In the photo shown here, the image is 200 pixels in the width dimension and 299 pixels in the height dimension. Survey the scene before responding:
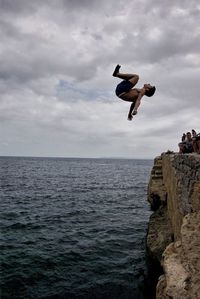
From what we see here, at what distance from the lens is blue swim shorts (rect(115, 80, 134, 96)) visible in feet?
24.7

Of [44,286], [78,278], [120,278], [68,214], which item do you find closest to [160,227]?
[120,278]

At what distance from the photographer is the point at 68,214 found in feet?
80.5

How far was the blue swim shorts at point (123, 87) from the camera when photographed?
24.7 feet

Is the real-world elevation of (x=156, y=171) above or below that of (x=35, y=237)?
above

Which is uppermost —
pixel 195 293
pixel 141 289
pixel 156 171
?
pixel 156 171

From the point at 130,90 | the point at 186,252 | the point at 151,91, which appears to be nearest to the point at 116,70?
the point at 130,90

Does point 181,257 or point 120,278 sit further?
point 120,278

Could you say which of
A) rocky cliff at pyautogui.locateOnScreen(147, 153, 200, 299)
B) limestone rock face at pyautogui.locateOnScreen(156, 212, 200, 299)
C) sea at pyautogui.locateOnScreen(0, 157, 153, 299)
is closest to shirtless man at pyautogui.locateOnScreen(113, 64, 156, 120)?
rocky cliff at pyautogui.locateOnScreen(147, 153, 200, 299)

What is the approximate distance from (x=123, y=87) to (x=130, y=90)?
21cm

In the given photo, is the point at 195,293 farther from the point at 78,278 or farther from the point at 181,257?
the point at 78,278

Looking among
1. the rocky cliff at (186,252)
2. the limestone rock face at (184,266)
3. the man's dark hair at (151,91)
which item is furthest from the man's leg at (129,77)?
the limestone rock face at (184,266)

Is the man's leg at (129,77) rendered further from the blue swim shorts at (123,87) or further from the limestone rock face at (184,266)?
the limestone rock face at (184,266)

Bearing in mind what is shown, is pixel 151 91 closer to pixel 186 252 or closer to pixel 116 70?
pixel 116 70

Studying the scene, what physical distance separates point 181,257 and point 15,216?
18783 millimetres
